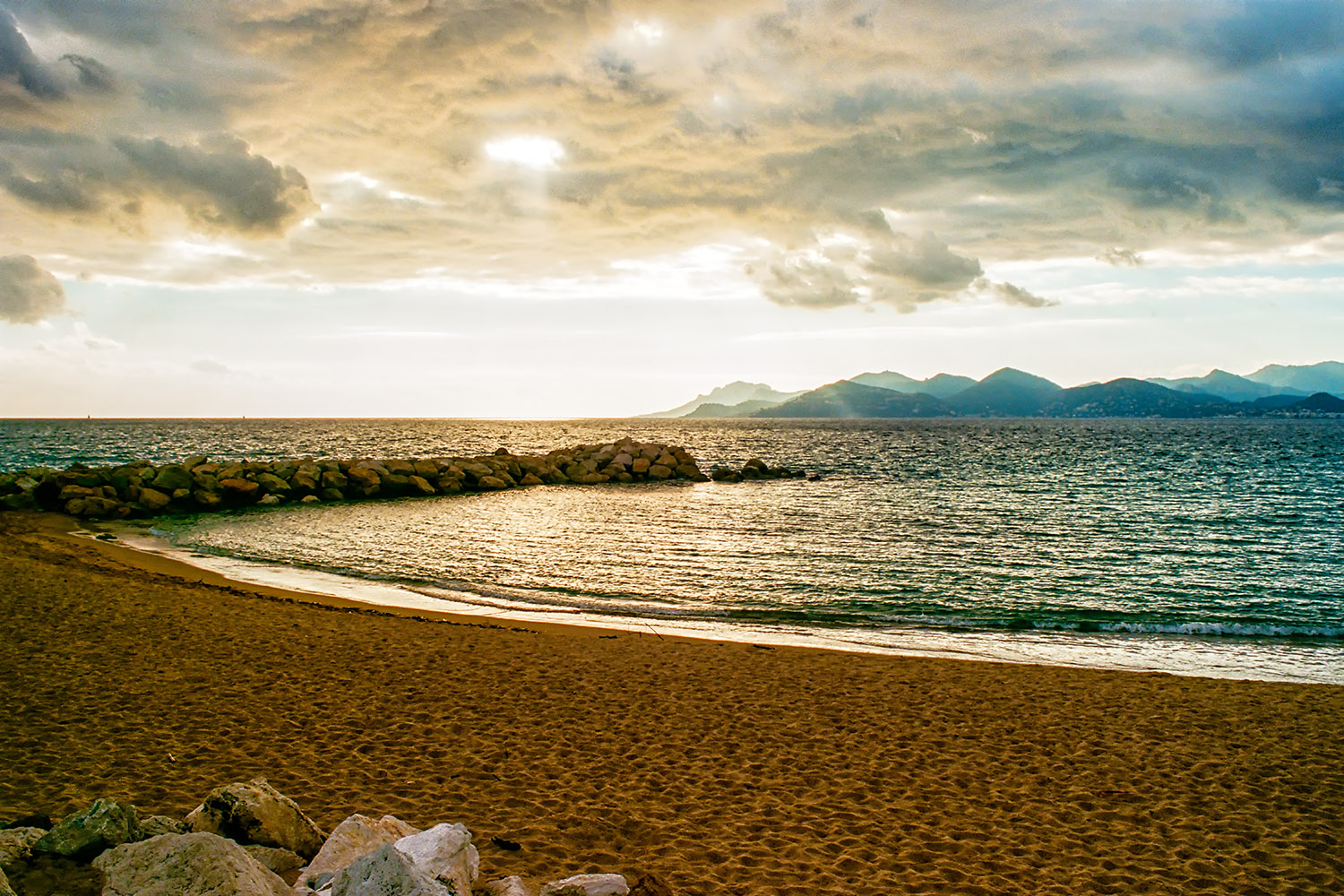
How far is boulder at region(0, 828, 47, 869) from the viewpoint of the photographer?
14.7ft

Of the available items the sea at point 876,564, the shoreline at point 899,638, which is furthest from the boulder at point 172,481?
the shoreline at point 899,638

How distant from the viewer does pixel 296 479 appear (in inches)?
1682

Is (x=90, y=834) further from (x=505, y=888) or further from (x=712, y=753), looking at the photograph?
(x=712, y=753)

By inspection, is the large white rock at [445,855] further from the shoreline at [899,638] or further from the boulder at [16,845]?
the shoreline at [899,638]

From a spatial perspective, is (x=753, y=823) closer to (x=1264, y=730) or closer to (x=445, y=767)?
(x=445, y=767)

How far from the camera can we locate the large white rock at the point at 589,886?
526cm

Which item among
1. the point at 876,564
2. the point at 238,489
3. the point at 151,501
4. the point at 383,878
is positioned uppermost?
the point at 383,878

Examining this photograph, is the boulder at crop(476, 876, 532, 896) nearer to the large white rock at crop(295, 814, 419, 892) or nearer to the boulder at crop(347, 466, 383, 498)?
the large white rock at crop(295, 814, 419, 892)

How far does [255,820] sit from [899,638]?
1325 centimetres

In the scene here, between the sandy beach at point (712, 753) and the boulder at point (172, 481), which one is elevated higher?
the boulder at point (172, 481)

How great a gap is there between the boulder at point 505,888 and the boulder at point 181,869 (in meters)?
1.44

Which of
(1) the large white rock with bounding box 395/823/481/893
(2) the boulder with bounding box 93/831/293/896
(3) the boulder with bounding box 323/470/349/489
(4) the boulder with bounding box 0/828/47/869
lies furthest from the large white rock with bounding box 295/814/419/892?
(3) the boulder with bounding box 323/470/349/489

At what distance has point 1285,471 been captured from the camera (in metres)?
63.3

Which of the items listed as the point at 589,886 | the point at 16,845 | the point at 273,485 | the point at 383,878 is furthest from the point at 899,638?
the point at 273,485
